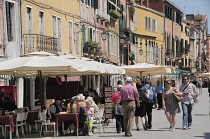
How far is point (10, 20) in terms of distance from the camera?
28.2 meters

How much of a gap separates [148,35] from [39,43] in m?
44.2

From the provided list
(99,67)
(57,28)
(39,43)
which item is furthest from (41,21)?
(99,67)

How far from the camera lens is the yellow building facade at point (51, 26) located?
30272mm

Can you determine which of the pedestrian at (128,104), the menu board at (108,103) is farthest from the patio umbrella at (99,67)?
the pedestrian at (128,104)

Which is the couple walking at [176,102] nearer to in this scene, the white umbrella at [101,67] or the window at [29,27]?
the white umbrella at [101,67]

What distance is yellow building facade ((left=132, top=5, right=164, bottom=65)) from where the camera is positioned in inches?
2820

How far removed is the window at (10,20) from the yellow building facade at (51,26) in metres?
1.02

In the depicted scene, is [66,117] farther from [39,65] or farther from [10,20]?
[10,20]

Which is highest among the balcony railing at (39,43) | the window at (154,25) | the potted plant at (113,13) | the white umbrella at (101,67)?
the window at (154,25)

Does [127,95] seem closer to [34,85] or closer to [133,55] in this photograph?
[34,85]

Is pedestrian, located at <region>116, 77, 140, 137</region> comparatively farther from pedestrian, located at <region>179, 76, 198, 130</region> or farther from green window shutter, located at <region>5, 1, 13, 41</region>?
green window shutter, located at <region>5, 1, 13, 41</region>

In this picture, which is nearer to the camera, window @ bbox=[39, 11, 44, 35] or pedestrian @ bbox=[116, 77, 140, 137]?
pedestrian @ bbox=[116, 77, 140, 137]

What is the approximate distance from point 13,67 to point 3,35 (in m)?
9.29

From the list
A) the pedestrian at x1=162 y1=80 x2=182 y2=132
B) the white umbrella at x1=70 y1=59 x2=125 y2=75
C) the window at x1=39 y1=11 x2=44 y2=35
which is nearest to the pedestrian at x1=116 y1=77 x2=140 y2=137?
the pedestrian at x1=162 y1=80 x2=182 y2=132
